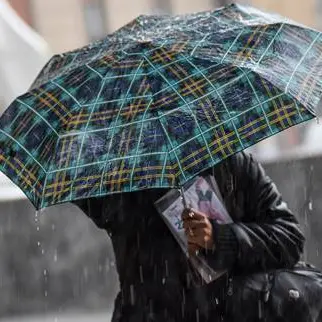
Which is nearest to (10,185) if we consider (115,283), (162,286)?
(115,283)

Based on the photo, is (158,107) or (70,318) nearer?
(158,107)

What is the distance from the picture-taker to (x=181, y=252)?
13.4 ft

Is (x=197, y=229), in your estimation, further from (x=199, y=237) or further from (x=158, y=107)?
(x=158, y=107)

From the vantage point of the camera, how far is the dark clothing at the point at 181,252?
410 cm

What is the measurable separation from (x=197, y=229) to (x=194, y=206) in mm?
108

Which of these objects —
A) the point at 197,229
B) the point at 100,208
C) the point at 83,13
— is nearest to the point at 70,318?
the point at 100,208

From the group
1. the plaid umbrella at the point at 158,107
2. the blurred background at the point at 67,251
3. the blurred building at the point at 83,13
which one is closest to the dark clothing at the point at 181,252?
the plaid umbrella at the point at 158,107

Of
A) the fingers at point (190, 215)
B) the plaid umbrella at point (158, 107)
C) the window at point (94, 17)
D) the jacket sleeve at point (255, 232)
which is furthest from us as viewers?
the window at point (94, 17)

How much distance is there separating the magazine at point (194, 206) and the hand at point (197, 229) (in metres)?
0.05

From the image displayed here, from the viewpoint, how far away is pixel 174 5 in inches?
1320

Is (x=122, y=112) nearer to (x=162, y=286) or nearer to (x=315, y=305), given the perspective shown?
(x=162, y=286)

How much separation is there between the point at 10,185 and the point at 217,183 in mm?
5306

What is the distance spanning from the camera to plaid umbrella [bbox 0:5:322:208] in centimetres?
→ 376

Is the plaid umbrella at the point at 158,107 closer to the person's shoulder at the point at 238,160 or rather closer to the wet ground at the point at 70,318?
the person's shoulder at the point at 238,160
